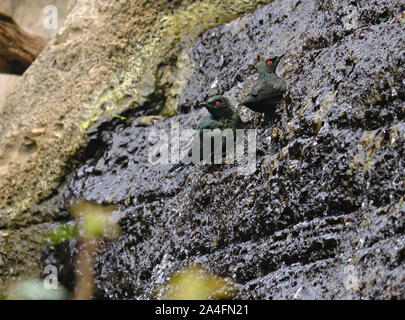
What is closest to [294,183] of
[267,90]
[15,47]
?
[267,90]

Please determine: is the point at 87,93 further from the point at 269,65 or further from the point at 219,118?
the point at 269,65

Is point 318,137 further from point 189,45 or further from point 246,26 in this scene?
point 189,45

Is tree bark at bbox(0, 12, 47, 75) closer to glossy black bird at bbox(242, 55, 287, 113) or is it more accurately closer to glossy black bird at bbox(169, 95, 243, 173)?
glossy black bird at bbox(169, 95, 243, 173)

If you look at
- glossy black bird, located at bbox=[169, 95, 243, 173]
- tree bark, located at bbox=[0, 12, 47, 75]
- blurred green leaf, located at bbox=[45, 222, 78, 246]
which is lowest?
blurred green leaf, located at bbox=[45, 222, 78, 246]

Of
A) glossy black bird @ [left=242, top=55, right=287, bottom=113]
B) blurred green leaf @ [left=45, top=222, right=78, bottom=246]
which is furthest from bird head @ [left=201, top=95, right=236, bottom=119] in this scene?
blurred green leaf @ [left=45, top=222, right=78, bottom=246]

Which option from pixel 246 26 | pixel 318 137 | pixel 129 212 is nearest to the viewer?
pixel 318 137

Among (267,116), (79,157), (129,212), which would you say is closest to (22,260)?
(79,157)
